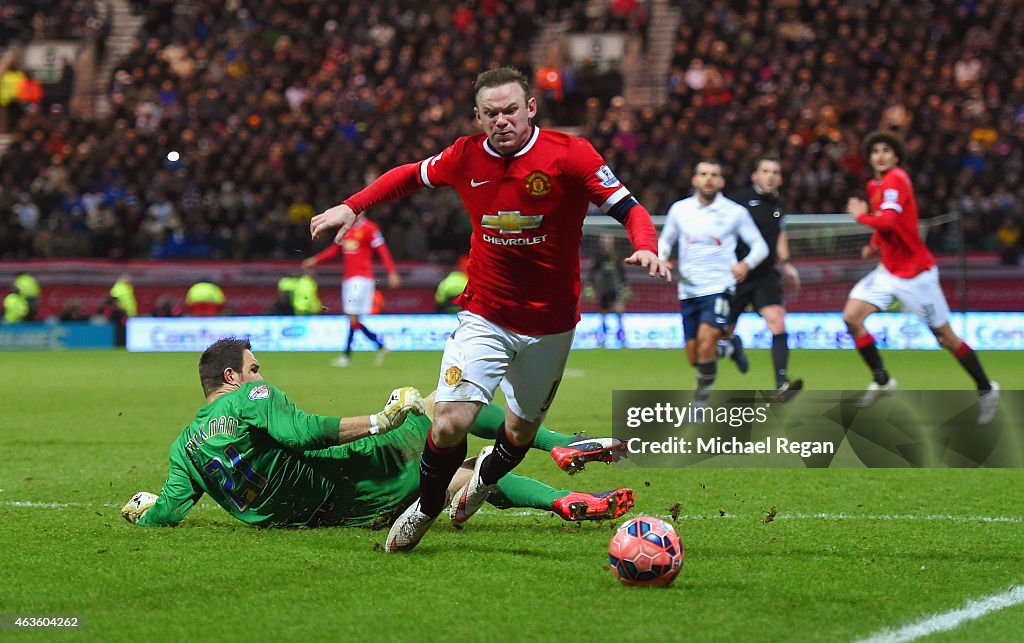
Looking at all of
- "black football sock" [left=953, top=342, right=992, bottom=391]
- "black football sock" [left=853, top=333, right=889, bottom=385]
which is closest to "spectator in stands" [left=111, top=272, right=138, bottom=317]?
"black football sock" [left=853, top=333, right=889, bottom=385]

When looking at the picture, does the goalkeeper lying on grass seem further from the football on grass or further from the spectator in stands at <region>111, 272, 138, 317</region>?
the spectator in stands at <region>111, 272, 138, 317</region>

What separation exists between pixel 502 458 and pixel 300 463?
0.92 meters

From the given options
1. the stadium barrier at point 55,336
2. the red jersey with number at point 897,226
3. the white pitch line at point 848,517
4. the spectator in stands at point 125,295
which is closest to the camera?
the white pitch line at point 848,517

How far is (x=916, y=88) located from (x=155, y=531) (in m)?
19.9

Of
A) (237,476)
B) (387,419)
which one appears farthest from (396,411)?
(237,476)

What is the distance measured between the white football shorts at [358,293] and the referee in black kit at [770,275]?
7.28 m

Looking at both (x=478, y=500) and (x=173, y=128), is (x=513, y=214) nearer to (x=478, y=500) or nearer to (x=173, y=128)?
(x=478, y=500)

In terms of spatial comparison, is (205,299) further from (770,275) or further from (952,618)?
(952,618)

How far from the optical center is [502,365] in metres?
5.32

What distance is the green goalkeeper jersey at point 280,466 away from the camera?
217 inches

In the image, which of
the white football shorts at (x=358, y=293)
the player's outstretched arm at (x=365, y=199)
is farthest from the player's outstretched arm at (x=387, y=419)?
the white football shorts at (x=358, y=293)

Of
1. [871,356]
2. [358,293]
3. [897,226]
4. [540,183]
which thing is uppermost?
[540,183]

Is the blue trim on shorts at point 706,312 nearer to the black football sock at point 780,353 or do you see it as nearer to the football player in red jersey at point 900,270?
the black football sock at point 780,353

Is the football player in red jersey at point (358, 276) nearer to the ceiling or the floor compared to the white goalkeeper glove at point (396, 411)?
nearer to the floor
